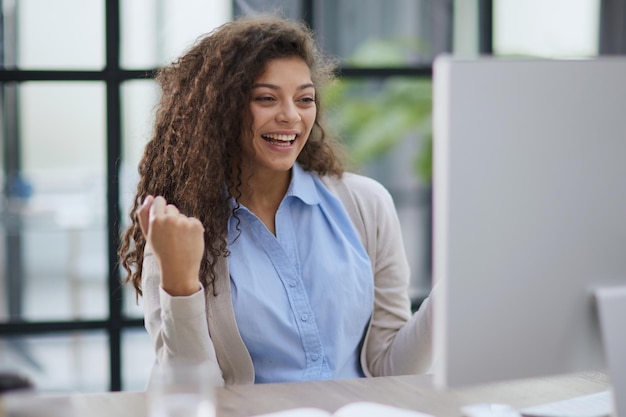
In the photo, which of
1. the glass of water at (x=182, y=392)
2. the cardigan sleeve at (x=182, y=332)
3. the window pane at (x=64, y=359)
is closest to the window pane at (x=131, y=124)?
the window pane at (x=64, y=359)

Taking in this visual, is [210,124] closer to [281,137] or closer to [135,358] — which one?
[281,137]

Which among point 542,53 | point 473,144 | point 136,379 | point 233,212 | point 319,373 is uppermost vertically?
point 542,53

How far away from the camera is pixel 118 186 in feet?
9.29

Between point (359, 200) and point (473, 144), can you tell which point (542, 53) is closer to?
point (359, 200)

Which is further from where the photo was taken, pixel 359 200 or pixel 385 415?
pixel 359 200

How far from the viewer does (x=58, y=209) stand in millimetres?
2934

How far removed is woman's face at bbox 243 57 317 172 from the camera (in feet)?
5.94

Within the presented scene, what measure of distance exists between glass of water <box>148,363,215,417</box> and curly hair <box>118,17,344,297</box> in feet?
2.25

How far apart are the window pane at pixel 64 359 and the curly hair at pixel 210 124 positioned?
41.2 inches

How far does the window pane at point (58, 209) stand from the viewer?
9.34ft

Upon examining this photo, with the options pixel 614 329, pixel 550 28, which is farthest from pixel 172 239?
pixel 550 28

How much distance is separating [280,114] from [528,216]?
90cm

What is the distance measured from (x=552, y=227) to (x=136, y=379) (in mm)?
2247

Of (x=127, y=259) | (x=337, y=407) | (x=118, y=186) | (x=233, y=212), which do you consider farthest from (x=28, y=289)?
(x=337, y=407)
